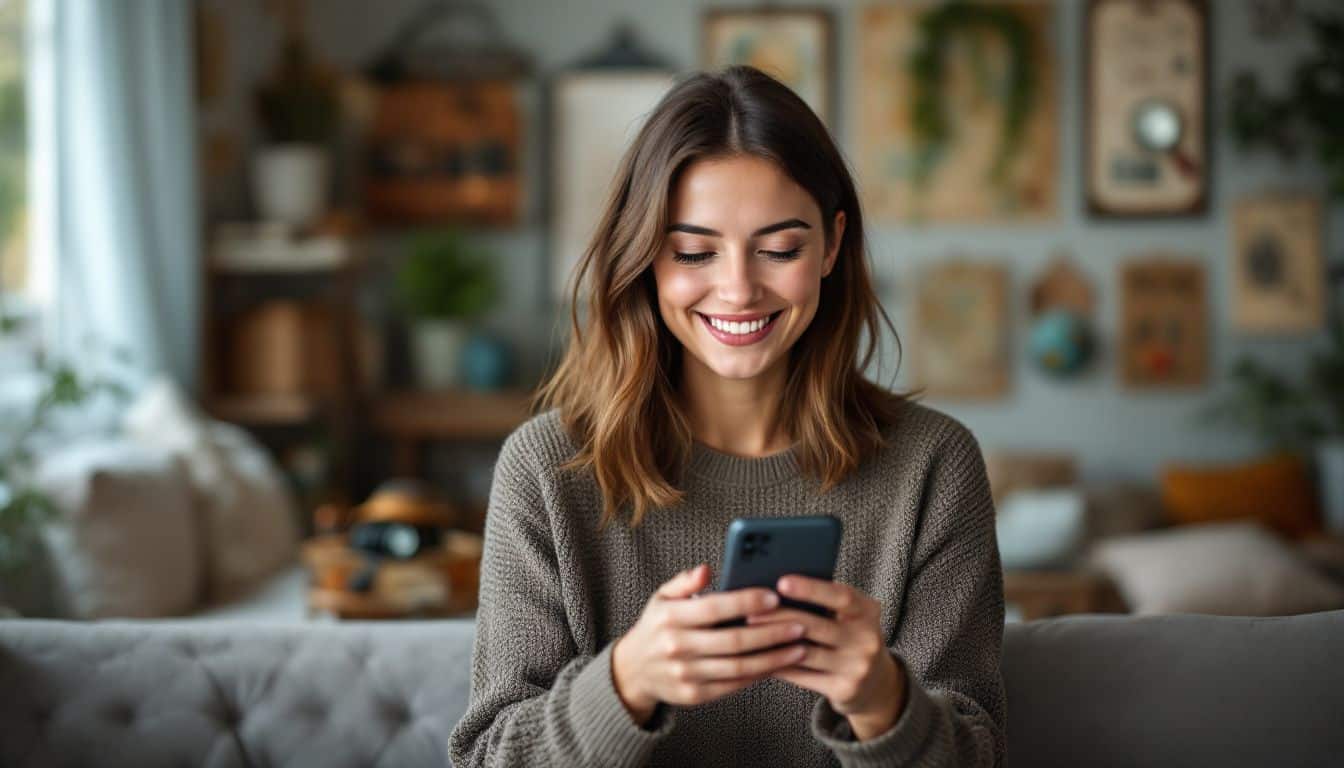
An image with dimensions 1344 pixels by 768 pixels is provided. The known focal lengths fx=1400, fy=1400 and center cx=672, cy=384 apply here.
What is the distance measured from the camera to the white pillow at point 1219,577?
3504 millimetres

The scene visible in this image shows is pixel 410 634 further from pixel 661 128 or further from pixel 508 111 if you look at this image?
pixel 508 111

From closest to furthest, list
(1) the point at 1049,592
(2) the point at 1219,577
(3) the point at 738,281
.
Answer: (3) the point at 738,281
(2) the point at 1219,577
(1) the point at 1049,592

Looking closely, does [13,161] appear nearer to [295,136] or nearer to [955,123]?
[295,136]

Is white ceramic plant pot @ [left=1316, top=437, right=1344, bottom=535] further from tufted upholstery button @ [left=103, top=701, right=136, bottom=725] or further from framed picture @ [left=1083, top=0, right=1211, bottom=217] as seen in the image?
tufted upholstery button @ [left=103, top=701, right=136, bottom=725]

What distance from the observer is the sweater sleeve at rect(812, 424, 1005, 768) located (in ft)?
4.45

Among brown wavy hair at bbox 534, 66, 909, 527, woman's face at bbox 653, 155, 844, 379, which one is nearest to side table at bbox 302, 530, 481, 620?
brown wavy hair at bbox 534, 66, 909, 527

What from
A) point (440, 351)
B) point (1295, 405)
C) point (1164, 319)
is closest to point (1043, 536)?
point (1164, 319)

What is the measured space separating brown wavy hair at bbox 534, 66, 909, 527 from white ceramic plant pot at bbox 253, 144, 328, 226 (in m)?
3.05

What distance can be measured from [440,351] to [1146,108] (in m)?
2.64

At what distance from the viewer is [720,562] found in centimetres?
147

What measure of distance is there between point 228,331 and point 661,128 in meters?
3.14

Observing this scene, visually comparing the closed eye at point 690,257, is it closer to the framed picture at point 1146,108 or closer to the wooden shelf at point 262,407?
the wooden shelf at point 262,407


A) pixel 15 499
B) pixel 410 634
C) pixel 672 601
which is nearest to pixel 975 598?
pixel 672 601

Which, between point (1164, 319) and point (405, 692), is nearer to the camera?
point (405, 692)
